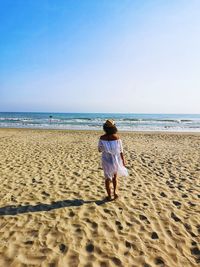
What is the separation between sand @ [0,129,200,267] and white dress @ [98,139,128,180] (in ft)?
2.29

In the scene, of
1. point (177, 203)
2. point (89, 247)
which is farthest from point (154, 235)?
point (177, 203)

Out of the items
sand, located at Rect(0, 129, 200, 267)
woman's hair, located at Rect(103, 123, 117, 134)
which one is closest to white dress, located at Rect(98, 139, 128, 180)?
woman's hair, located at Rect(103, 123, 117, 134)

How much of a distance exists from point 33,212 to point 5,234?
0.91 m

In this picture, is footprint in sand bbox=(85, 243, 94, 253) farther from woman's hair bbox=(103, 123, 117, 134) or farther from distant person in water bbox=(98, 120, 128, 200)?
woman's hair bbox=(103, 123, 117, 134)

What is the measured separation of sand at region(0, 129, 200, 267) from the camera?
151 inches

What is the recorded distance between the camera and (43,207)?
18.1ft

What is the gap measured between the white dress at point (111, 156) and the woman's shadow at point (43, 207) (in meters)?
0.73

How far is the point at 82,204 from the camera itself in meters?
5.68

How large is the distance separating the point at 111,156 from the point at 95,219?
1416mm

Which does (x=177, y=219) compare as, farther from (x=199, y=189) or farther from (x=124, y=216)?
(x=199, y=189)

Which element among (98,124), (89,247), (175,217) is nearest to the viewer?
(89,247)

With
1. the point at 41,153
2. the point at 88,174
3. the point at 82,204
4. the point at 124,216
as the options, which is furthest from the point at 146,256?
the point at 41,153

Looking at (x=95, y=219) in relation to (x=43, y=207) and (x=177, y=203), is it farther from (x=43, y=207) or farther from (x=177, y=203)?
(x=177, y=203)

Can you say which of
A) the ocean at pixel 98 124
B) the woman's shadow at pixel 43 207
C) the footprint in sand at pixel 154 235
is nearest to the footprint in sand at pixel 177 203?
the footprint in sand at pixel 154 235
